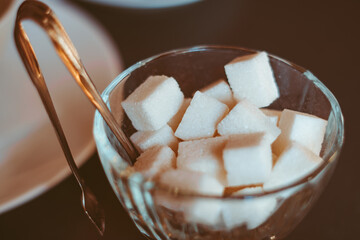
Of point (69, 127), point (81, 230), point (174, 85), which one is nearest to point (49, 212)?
point (81, 230)

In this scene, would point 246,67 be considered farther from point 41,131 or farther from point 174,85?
point 41,131

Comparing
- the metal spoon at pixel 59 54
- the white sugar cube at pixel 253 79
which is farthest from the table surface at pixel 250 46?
the white sugar cube at pixel 253 79

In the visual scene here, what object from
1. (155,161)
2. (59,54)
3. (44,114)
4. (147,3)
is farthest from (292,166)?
(147,3)

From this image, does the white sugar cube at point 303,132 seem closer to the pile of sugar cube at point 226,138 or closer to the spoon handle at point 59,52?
the pile of sugar cube at point 226,138

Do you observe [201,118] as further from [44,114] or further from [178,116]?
[44,114]

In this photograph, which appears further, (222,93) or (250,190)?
(222,93)

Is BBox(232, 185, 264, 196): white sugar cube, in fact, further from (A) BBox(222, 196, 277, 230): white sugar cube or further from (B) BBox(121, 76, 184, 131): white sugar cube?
(B) BBox(121, 76, 184, 131): white sugar cube
